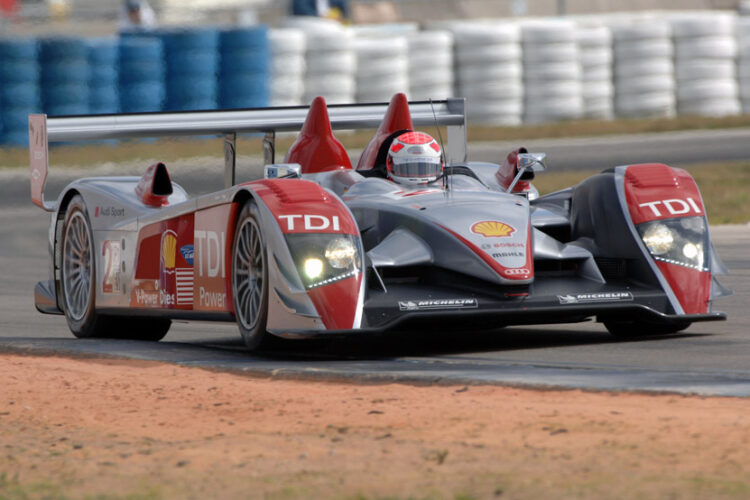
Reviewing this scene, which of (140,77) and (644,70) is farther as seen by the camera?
(644,70)

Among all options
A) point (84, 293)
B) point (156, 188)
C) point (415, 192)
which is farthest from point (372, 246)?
point (84, 293)

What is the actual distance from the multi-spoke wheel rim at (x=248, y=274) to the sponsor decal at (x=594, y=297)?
1.72m

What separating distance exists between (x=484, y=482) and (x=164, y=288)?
202 inches

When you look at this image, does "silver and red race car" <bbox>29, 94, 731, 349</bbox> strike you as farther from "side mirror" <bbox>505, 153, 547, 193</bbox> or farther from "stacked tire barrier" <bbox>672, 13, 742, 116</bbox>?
"stacked tire barrier" <bbox>672, 13, 742, 116</bbox>

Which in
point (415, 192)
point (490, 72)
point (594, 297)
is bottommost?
point (594, 297)

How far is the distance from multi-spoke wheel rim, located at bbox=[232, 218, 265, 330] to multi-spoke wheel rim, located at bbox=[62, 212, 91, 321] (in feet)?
7.45

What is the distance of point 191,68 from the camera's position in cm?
2352

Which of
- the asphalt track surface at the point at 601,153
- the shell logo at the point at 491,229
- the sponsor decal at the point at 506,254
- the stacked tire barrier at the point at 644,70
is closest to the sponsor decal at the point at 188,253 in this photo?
the shell logo at the point at 491,229

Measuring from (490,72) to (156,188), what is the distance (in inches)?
656

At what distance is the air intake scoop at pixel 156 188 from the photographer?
10.2 m

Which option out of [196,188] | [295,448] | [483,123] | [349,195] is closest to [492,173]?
[349,195]

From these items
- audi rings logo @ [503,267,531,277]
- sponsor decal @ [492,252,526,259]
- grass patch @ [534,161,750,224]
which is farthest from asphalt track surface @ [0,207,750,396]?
grass patch @ [534,161,750,224]

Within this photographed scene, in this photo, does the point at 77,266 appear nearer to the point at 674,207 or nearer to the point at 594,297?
the point at 594,297

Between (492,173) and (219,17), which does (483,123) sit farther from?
(219,17)
